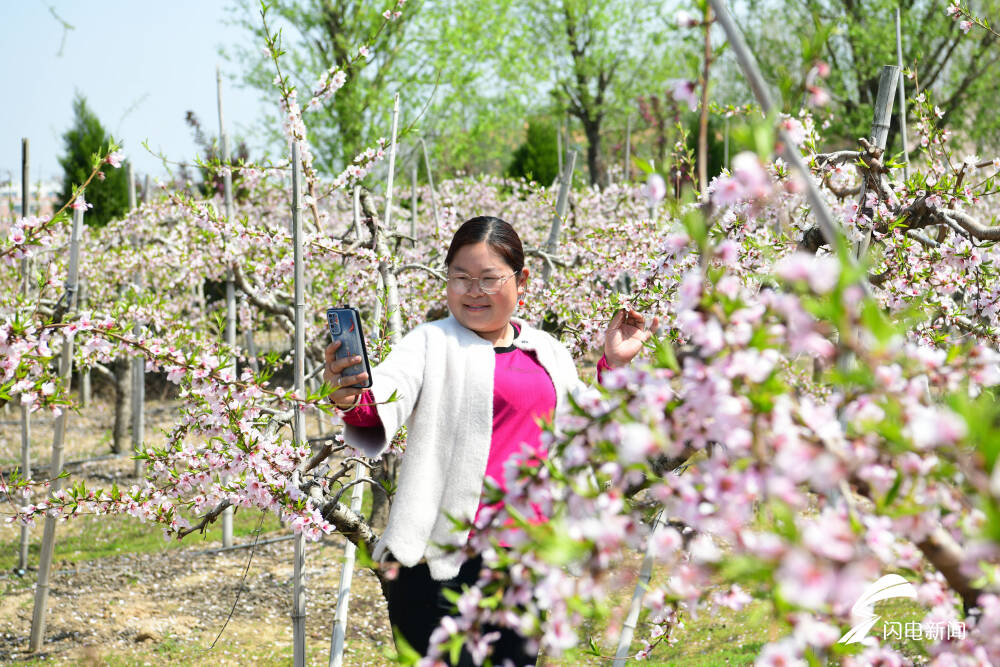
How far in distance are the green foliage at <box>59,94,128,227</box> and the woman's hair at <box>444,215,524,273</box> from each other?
15.4 m

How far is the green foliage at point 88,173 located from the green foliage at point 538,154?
8648 millimetres

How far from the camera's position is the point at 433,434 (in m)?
2.27

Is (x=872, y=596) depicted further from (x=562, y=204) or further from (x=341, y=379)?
(x=562, y=204)

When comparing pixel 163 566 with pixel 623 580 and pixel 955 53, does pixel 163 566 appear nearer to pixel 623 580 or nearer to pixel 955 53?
pixel 623 580

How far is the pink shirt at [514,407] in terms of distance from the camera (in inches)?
89.8

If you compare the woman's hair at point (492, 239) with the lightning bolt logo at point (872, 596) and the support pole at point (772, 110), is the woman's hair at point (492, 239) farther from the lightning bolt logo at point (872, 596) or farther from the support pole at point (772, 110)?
the lightning bolt logo at point (872, 596)

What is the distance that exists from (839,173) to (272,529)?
6.00 metres

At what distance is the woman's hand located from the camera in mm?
2495

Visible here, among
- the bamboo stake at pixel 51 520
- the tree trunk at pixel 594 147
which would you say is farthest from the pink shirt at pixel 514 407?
the tree trunk at pixel 594 147

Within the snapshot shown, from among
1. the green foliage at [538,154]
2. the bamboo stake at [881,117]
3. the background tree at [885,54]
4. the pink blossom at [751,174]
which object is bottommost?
the pink blossom at [751,174]

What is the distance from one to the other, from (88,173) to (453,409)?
16082mm

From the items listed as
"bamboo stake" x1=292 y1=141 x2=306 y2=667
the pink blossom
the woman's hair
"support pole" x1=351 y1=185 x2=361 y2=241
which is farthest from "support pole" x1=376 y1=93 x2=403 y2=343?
the pink blossom

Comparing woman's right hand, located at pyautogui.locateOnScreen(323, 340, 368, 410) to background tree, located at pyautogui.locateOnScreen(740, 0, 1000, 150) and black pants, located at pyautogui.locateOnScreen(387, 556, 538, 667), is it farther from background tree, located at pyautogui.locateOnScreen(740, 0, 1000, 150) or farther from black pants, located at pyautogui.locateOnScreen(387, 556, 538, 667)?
background tree, located at pyautogui.locateOnScreen(740, 0, 1000, 150)

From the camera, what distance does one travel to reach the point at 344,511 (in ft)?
9.82
